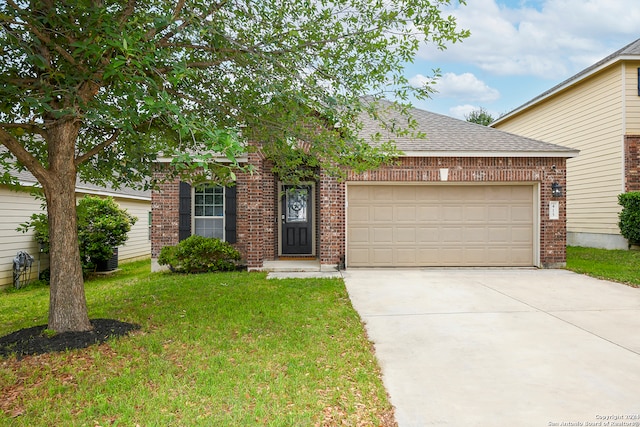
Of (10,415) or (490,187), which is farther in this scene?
(490,187)

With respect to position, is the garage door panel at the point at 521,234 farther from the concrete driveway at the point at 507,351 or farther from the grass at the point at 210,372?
the grass at the point at 210,372

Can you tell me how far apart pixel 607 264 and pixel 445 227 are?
4.44 metres

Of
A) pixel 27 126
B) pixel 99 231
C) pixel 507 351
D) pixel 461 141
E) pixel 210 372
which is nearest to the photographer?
pixel 210 372

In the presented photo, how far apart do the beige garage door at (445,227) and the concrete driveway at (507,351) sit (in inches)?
89.7

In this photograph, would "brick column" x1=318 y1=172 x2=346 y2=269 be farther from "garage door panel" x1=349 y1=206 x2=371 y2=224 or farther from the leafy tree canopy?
the leafy tree canopy

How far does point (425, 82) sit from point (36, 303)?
24.3 ft

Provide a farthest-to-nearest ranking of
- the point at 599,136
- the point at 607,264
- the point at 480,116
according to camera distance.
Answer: the point at 480,116, the point at 599,136, the point at 607,264

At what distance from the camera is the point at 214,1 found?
5.03 meters

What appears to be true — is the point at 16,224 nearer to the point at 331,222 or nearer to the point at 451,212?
the point at 331,222

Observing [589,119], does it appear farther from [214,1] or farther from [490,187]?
[214,1]

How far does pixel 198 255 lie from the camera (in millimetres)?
9734

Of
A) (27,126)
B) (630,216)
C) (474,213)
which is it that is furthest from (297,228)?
(630,216)

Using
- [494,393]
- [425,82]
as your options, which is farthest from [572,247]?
[494,393]

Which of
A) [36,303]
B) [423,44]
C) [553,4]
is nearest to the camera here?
[423,44]
